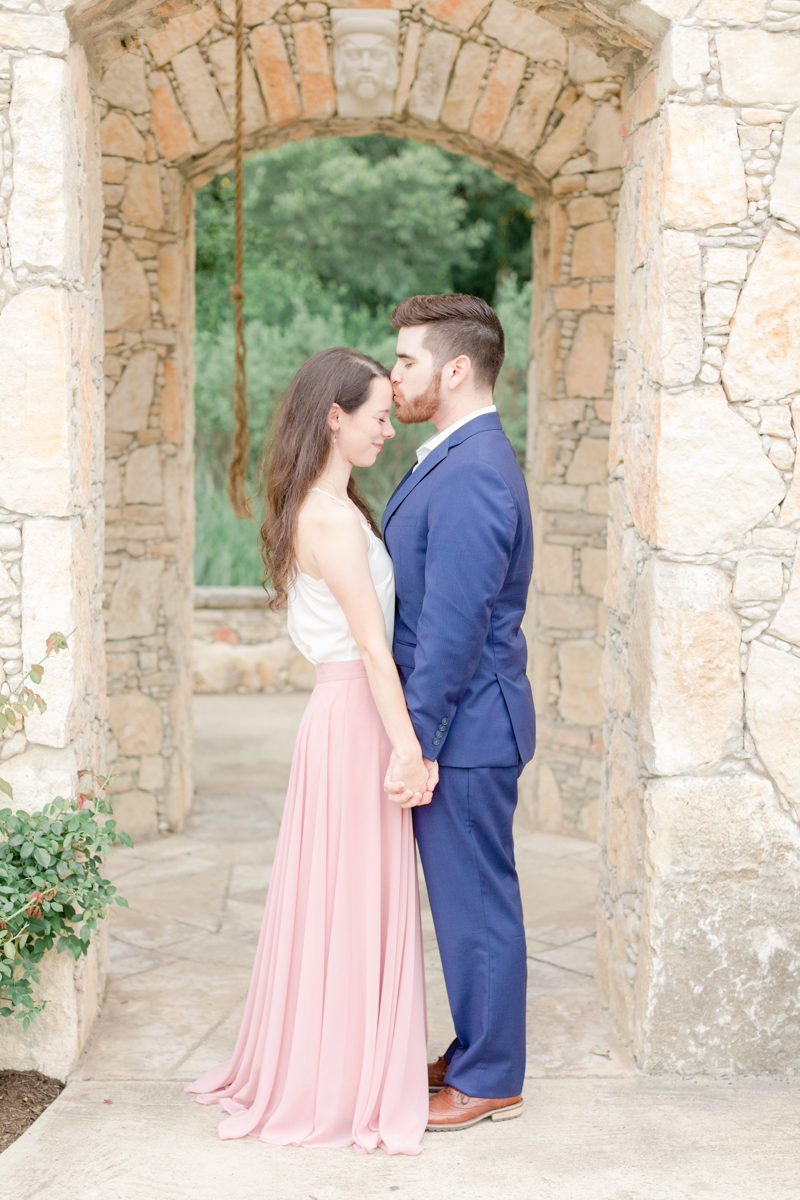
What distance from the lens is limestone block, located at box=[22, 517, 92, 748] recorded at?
8.68 feet

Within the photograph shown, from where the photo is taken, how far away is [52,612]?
2.66 m

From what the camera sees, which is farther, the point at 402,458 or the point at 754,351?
the point at 402,458

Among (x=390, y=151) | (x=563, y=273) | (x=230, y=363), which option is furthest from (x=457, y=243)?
(x=563, y=273)

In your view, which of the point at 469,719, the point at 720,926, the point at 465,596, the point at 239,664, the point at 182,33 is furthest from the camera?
the point at 239,664

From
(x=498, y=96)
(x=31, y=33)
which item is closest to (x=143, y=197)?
(x=498, y=96)

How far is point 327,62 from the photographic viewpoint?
14.6 ft

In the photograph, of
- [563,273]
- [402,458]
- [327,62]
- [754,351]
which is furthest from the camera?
[402,458]

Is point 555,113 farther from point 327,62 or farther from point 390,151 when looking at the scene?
point 390,151

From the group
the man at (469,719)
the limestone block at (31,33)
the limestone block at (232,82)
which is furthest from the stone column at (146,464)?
the man at (469,719)

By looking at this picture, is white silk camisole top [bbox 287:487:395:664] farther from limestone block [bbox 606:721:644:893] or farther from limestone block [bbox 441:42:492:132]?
limestone block [bbox 441:42:492:132]

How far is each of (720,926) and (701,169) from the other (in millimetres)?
1749

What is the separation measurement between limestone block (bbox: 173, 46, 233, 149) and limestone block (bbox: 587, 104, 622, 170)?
4.73ft

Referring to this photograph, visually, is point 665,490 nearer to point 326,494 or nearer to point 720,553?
point 720,553

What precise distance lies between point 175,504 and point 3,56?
254 centimetres
